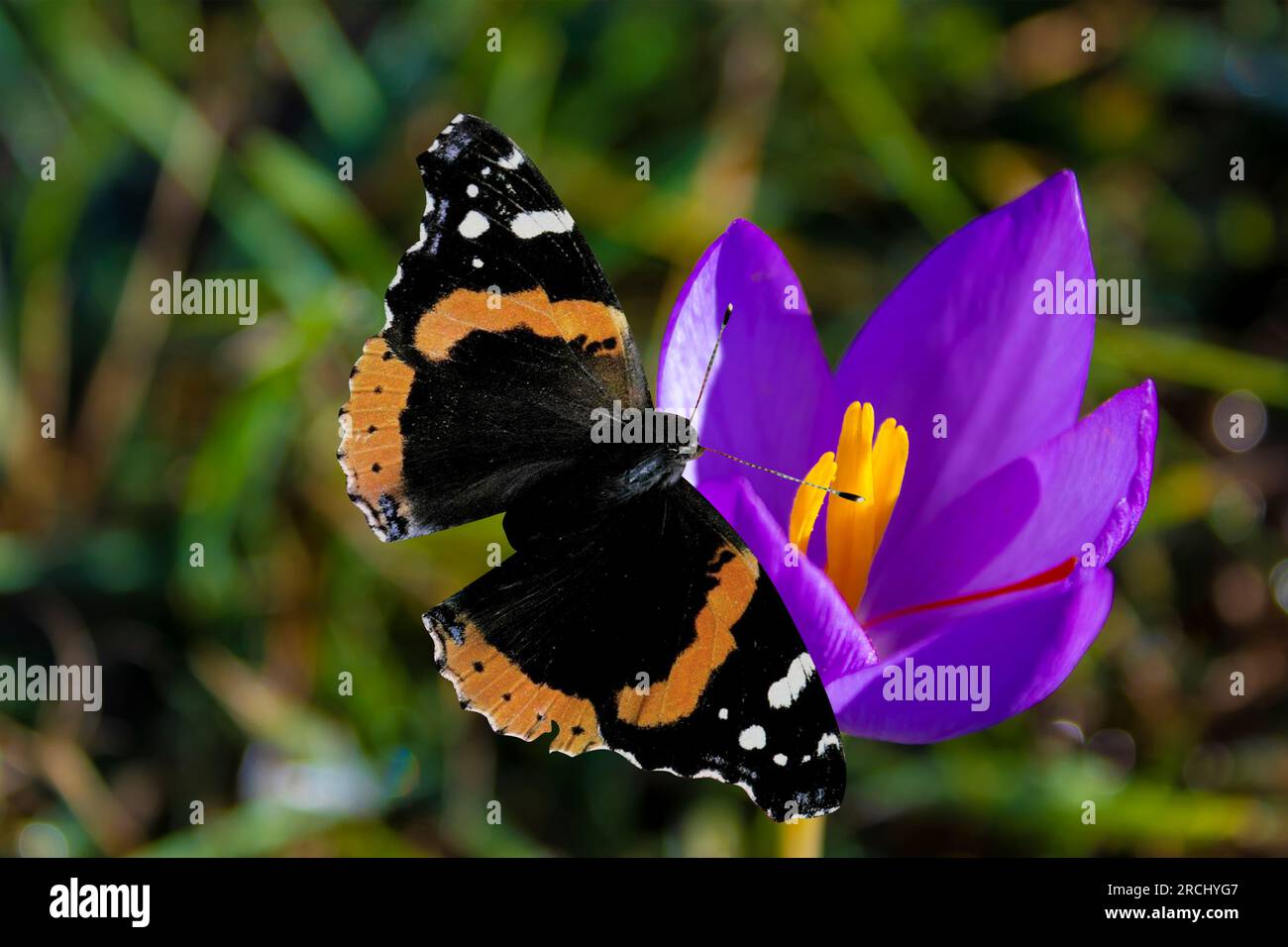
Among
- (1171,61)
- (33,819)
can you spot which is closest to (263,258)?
(33,819)

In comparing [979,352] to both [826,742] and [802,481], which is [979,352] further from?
[826,742]

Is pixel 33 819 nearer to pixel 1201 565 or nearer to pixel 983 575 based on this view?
pixel 983 575

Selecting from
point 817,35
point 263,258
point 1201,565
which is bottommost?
point 1201,565

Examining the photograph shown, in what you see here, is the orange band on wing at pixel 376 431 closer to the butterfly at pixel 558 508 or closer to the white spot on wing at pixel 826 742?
the butterfly at pixel 558 508

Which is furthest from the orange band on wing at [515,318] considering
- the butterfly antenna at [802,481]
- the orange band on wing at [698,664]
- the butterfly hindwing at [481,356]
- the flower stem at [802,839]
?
the flower stem at [802,839]

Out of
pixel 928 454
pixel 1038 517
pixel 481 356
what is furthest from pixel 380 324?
pixel 1038 517

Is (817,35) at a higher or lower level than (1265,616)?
higher
